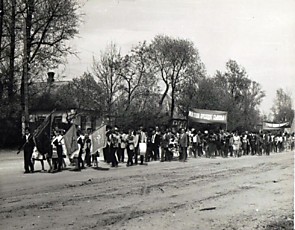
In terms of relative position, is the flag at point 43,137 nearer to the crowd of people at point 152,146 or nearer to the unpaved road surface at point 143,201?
the crowd of people at point 152,146

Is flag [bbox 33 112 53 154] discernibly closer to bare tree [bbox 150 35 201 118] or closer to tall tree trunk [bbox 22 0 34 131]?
tall tree trunk [bbox 22 0 34 131]

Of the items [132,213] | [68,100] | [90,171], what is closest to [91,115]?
[68,100]

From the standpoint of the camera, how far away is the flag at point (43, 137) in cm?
1213

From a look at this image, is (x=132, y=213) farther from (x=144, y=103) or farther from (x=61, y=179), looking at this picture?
(x=144, y=103)

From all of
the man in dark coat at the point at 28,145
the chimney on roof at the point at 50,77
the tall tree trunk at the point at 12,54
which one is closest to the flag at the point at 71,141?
the man in dark coat at the point at 28,145

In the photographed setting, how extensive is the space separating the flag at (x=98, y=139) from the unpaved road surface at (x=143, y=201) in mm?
1268

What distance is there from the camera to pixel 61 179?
1102 cm

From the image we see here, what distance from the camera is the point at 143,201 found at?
332 inches

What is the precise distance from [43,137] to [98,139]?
224 centimetres

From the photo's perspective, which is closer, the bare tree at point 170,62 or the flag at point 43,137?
the flag at point 43,137

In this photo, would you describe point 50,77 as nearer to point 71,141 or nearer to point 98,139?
point 98,139

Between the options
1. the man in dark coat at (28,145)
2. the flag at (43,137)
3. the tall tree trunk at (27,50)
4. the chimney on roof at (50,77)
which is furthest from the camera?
the chimney on roof at (50,77)

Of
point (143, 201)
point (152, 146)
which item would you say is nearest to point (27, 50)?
point (152, 146)

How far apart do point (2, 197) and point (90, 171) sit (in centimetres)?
473
